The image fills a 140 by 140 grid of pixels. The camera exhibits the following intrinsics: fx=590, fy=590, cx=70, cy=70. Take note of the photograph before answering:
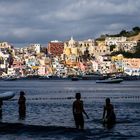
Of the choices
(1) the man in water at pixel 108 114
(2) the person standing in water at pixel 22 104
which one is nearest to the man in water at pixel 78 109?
(1) the man in water at pixel 108 114

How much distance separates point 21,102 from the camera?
132 ft

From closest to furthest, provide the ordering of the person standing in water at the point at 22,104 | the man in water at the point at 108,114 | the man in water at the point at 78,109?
the man in water at the point at 78,109 → the man in water at the point at 108,114 → the person standing in water at the point at 22,104

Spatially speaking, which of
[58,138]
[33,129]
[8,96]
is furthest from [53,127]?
[8,96]

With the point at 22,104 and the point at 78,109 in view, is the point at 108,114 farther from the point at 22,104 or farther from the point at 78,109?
the point at 22,104

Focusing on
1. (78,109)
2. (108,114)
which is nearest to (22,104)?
(108,114)

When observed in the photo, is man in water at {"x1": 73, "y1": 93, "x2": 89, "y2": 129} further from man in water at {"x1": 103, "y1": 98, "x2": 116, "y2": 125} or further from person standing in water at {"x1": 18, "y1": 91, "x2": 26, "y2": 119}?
person standing in water at {"x1": 18, "y1": 91, "x2": 26, "y2": 119}

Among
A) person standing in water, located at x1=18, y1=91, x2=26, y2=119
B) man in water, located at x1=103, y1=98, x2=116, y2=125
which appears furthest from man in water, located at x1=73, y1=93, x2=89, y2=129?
person standing in water, located at x1=18, y1=91, x2=26, y2=119

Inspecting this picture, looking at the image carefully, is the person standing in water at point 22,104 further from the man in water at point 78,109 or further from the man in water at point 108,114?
the man in water at point 78,109

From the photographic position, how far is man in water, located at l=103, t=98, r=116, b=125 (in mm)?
33906

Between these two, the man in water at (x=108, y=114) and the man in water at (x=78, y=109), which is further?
the man in water at (x=108, y=114)

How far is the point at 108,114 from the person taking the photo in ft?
114

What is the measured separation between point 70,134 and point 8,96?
20194 millimetres

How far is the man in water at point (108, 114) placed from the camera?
3391cm

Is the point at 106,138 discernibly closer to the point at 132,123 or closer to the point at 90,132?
the point at 90,132
